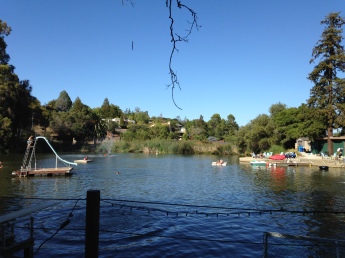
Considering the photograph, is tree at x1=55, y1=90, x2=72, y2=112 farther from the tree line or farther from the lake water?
the lake water

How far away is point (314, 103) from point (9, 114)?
5594 cm

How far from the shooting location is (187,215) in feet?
56.0

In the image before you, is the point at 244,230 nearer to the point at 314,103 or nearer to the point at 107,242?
the point at 107,242

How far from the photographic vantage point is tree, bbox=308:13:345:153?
2050 inches

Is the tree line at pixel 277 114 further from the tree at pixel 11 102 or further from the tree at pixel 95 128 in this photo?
the tree at pixel 95 128

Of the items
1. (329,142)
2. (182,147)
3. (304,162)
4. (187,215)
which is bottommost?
(187,215)

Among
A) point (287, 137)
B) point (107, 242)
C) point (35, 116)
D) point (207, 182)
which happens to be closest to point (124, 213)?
point (107, 242)

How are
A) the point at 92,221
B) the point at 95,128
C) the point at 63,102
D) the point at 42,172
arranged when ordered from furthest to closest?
1. the point at 63,102
2. the point at 95,128
3. the point at 42,172
4. the point at 92,221

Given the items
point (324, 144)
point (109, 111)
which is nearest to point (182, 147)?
point (324, 144)

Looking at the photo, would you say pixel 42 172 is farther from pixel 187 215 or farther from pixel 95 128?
pixel 95 128

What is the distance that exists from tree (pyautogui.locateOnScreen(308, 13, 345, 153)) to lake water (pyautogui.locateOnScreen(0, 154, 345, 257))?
25671 mm

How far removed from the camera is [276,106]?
3211 inches

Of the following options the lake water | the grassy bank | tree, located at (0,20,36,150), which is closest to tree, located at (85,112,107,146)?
the grassy bank

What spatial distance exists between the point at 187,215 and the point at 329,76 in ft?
153
